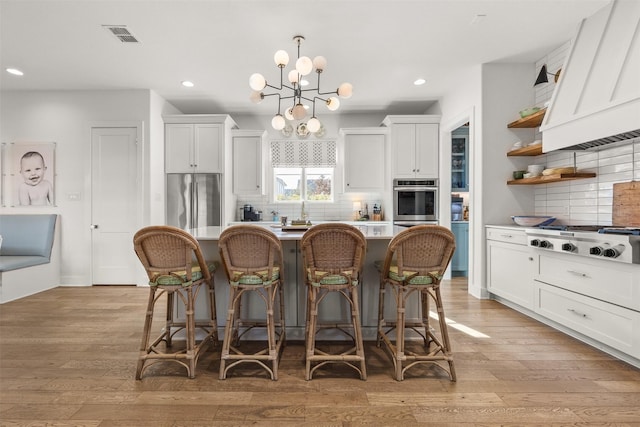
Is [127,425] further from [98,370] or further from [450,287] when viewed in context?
[450,287]

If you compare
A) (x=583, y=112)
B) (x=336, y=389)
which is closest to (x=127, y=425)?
(x=336, y=389)

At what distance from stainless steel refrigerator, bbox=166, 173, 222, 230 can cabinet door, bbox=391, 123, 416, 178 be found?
289 cm

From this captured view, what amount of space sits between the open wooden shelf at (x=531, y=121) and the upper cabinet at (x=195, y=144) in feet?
13.5

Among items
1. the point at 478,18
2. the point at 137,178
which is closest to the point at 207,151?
the point at 137,178

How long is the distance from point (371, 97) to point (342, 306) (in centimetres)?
361

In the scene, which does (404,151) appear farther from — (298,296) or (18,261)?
(18,261)

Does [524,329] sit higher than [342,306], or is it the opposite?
[342,306]

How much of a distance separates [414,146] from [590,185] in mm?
2484

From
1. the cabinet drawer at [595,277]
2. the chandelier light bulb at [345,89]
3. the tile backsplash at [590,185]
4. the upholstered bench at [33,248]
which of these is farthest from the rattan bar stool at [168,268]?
the tile backsplash at [590,185]

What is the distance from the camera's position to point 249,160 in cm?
558

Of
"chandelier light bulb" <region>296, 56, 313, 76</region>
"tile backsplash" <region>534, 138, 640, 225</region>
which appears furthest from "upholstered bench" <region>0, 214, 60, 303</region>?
"tile backsplash" <region>534, 138, 640, 225</region>

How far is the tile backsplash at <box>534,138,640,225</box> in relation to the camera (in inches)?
110

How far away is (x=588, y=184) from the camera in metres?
3.17

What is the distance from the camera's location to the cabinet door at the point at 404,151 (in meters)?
5.21
